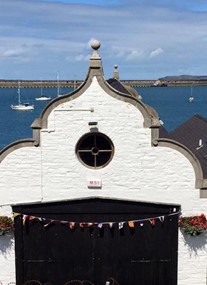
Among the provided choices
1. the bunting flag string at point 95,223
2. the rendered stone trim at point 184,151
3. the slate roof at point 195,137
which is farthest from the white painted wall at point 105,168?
the slate roof at point 195,137

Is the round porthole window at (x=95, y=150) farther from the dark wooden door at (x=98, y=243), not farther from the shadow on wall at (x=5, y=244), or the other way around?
the shadow on wall at (x=5, y=244)

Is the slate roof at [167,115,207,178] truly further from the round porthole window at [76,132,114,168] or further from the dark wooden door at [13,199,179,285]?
the round porthole window at [76,132,114,168]

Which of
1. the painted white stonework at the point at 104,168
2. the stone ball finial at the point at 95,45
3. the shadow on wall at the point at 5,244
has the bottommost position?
the shadow on wall at the point at 5,244

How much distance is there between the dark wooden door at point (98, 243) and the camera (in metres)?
13.5

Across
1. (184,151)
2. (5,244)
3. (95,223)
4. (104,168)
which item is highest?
(184,151)

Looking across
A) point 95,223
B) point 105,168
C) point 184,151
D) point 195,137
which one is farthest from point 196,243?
point 195,137

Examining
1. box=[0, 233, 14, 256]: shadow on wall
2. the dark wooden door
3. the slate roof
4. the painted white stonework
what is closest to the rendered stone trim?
the painted white stonework

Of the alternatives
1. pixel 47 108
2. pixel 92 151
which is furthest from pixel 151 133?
pixel 47 108

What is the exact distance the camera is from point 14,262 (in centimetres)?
1383

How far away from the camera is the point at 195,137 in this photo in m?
19.9

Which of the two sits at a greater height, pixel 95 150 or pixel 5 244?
pixel 95 150

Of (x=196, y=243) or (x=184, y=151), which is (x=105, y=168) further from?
(x=196, y=243)

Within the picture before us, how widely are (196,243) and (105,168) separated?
138 inches

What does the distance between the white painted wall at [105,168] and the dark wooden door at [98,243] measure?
1.10 ft
